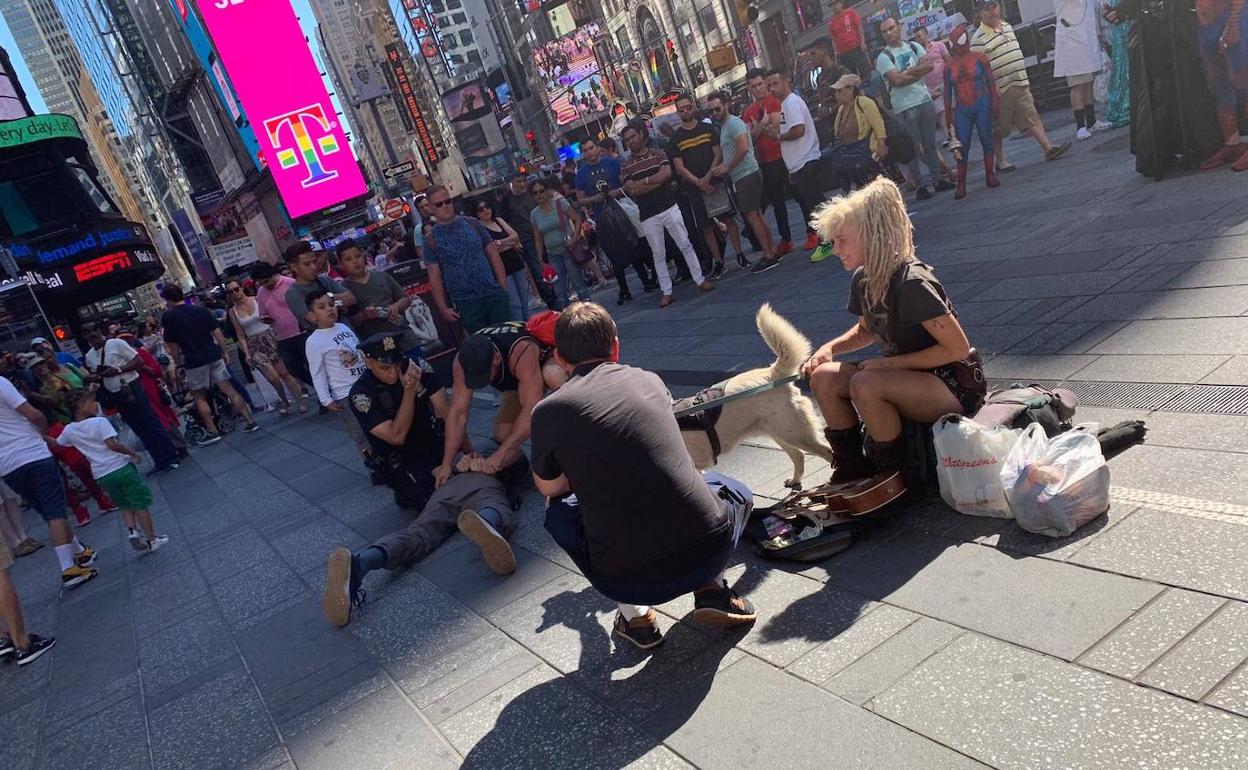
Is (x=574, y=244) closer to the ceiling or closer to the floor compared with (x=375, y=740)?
closer to the ceiling

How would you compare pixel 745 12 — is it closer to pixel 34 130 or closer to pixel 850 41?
pixel 850 41

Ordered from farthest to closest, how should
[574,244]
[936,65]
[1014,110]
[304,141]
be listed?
1. [304,141]
2. [936,65]
3. [574,244]
4. [1014,110]

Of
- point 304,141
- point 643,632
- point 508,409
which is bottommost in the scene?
point 643,632

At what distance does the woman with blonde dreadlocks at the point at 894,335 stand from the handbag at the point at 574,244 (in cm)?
739

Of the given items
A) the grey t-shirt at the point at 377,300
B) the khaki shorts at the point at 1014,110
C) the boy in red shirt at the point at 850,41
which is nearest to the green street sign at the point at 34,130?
the boy in red shirt at the point at 850,41

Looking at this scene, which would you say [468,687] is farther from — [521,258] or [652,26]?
[652,26]

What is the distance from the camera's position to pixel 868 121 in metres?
10.0

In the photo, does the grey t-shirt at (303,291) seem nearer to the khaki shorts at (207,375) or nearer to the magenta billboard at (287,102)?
the khaki shorts at (207,375)

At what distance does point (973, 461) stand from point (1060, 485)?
1.08 ft

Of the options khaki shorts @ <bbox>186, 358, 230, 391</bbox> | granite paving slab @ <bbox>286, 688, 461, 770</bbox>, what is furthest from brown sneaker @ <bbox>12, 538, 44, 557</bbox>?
granite paving slab @ <bbox>286, 688, 461, 770</bbox>

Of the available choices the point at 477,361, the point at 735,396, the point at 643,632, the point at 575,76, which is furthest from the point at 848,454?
the point at 575,76

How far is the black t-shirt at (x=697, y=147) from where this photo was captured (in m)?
9.80

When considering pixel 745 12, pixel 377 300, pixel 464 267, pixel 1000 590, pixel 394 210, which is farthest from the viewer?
pixel 394 210

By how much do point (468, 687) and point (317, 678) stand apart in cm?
92
